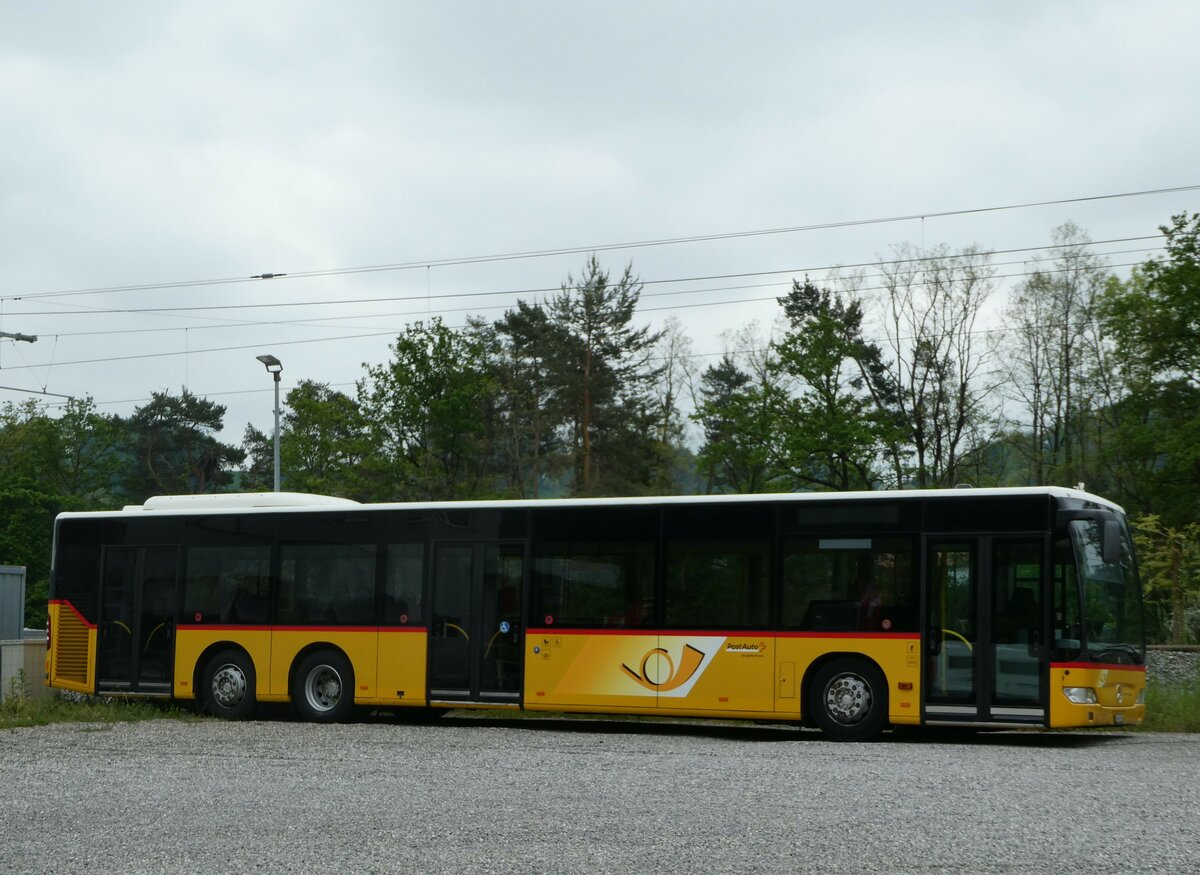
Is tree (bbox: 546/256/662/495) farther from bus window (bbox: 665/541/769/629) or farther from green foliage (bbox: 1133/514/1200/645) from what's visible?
bus window (bbox: 665/541/769/629)

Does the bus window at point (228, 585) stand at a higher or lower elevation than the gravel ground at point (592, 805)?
higher

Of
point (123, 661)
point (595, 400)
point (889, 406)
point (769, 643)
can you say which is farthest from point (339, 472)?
point (769, 643)

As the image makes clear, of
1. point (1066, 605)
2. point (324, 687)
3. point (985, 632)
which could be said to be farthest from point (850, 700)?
point (324, 687)

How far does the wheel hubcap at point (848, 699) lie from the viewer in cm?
1694

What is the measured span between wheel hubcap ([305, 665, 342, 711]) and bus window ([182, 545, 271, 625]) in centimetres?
113

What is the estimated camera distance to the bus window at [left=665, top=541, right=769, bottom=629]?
1764 centimetres

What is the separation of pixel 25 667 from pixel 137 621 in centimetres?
297

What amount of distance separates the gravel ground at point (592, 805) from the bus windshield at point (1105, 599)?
1.07 metres

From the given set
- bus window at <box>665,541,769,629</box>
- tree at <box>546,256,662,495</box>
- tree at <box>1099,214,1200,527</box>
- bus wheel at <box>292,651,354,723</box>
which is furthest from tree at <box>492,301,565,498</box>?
bus window at <box>665,541,769,629</box>

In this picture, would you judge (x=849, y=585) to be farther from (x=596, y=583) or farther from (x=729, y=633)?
(x=596, y=583)

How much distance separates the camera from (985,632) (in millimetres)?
16312

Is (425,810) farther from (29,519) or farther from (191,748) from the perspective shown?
(29,519)

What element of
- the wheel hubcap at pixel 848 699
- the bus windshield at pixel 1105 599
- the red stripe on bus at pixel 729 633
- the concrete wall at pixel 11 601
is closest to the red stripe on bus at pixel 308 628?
the red stripe on bus at pixel 729 633

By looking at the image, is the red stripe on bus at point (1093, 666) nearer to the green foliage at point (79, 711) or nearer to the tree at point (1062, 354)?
the green foliage at point (79, 711)
